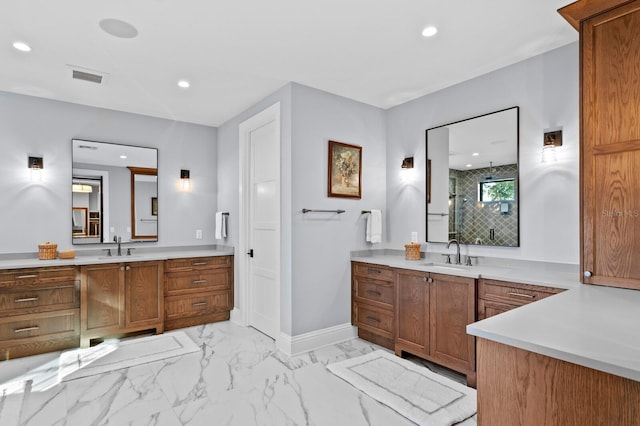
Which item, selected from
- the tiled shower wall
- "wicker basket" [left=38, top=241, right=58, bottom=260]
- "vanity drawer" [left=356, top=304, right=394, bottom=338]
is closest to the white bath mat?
"vanity drawer" [left=356, top=304, right=394, bottom=338]

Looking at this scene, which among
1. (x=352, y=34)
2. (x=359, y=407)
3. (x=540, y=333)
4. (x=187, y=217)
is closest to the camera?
(x=540, y=333)

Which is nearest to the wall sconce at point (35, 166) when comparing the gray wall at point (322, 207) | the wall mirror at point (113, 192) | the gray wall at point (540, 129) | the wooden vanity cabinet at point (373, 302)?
the wall mirror at point (113, 192)

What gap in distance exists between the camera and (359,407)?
239cm

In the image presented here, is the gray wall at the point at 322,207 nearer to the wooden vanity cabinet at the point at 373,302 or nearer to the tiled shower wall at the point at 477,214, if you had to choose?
the wooden vanity cabinet at the point at 373,302

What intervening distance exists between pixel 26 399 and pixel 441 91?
424 cm

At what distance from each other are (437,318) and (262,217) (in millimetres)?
2071

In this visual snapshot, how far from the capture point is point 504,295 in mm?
2527

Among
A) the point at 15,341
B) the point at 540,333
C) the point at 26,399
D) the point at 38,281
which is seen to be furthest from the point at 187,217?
Result: the point at 540,333

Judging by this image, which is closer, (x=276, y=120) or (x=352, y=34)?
(x=352, y=34)

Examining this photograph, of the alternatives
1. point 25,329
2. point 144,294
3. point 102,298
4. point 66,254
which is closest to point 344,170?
point 144,294

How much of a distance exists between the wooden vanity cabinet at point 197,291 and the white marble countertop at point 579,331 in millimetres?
3556

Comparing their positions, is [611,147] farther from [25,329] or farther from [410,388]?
[25,329]

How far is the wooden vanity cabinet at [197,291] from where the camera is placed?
4.06 metres

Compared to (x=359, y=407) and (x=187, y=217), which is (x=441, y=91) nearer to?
(x=359, y=407)
